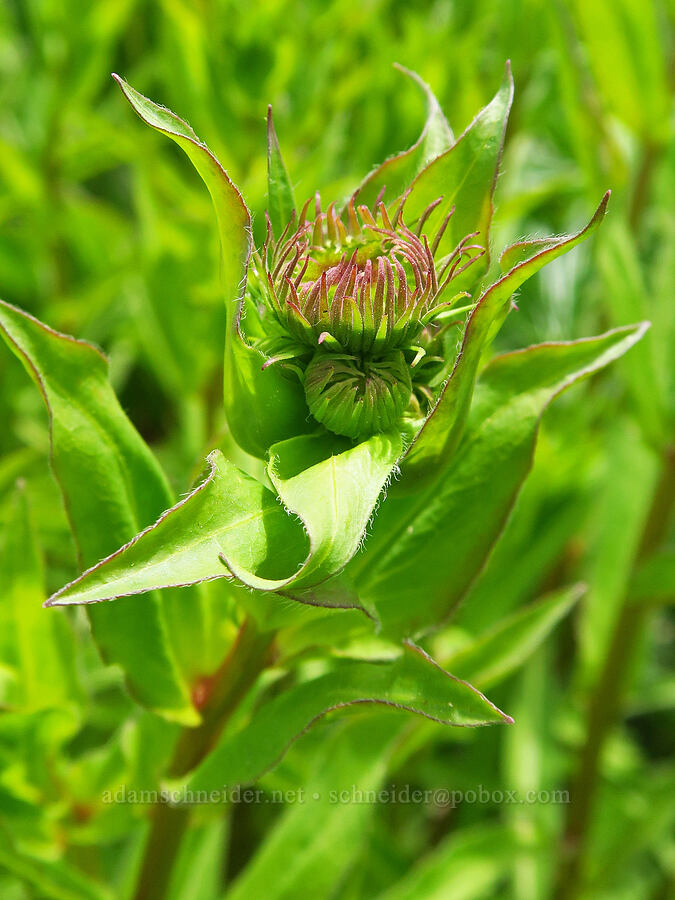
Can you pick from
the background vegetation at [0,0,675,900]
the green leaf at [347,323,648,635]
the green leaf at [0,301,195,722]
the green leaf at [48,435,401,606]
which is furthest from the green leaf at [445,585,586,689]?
the green leaf at [48,435,401,606]

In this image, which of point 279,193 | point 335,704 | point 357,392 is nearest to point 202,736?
point 335,704

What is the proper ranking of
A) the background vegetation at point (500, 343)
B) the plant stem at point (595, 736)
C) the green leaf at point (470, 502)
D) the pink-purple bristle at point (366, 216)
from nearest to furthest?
the pink-purple bristle at point (366, 216), the green leaf at point (470, 502), the background vegetation at point (500, 343), the plant stem at point (595, 736)

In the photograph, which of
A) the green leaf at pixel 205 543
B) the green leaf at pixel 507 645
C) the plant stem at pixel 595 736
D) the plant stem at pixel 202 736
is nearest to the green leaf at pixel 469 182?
the green leaf at pixel 205 543

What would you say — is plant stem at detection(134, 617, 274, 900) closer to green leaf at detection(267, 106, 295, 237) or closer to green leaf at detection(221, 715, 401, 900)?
green leaf at detection(221, 715, 401, 900)

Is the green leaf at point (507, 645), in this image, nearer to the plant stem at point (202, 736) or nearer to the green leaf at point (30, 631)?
the plant stem at point (202, 736)

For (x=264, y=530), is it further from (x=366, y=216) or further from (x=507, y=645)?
(x=507, y=645)

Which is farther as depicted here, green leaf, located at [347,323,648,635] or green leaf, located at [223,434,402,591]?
green leaf, located at [347,323,648,635]

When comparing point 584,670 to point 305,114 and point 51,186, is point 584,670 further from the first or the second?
point 51,186
